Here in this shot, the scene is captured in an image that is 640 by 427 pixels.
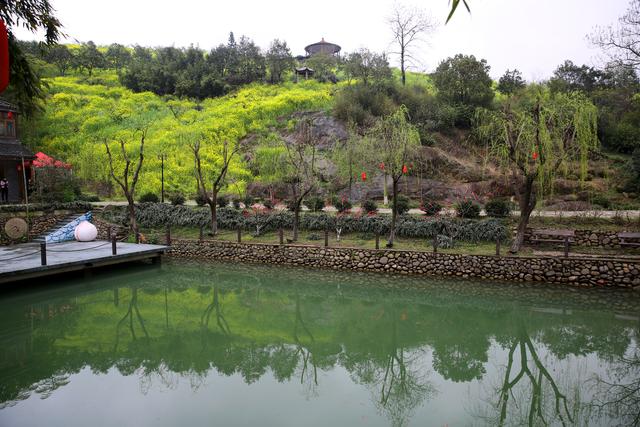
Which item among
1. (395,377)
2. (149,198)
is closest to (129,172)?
(149,198)

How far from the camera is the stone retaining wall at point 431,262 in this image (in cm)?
1165

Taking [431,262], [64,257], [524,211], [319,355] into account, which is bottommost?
[319,355]

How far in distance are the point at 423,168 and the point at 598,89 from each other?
1434cm

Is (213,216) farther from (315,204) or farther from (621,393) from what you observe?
(621,393)

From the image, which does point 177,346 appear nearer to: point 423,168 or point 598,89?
point 423,168

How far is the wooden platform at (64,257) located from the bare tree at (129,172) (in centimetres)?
168

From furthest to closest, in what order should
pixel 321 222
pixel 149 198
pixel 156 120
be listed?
pixel 156 120 → pixel 149 198 → pixel 321 222

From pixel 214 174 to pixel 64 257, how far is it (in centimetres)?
831

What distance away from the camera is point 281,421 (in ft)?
18.1

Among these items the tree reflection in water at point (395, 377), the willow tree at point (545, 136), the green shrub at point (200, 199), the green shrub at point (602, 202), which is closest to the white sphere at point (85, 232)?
the green shrub at point (200, 199)

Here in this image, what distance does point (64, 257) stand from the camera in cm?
1303

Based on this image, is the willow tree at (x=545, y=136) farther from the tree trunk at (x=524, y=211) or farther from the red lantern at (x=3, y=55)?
the red lantern at (x=3, y=55)

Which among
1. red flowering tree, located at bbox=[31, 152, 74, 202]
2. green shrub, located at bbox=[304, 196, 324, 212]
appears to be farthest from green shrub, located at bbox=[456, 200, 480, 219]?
red flowering tree, located at bbox=[31, 152, 74, 202]

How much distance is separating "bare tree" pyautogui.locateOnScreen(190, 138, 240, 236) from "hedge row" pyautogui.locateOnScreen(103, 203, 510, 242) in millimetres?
695
